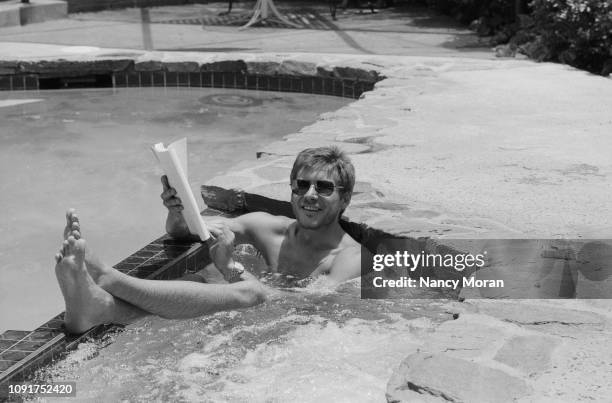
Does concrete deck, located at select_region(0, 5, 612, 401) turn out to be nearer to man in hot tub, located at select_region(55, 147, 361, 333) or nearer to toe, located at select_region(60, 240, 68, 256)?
man in hot tub, located at select_region(55, 147, 361, 333)

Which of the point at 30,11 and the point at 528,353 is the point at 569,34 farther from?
the point at 30,11

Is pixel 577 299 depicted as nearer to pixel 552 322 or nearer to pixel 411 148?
pixel 552 322

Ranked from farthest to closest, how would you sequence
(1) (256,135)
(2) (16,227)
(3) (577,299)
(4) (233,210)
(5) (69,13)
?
1. (5) (69,13)
2. (1) (256,135)
3. (2) (16,227)
4. (4) (233,210)
5. (3) (577,299)

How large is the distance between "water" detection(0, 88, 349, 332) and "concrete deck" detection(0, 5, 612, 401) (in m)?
0.60

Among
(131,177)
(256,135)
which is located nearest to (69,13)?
(256,135)

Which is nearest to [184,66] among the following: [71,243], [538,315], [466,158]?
[466,158]

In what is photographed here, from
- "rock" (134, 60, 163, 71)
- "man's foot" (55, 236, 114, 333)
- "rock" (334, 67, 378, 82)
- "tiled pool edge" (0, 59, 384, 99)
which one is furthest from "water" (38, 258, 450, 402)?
"rock" (134, 60, 163, 71)

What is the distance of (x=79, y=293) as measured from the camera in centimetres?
324

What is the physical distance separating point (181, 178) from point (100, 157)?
135 inches

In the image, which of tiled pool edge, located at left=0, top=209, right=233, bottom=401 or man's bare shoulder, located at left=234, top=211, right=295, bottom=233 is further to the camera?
man's bare shoulder, located at left=234, top=211, right=295, bottom=233

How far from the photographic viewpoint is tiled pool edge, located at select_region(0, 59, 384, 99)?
9156 mm

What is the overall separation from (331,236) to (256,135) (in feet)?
12.1

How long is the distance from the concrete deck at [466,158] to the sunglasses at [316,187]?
0.88 ft

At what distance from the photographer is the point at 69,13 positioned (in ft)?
43.2
